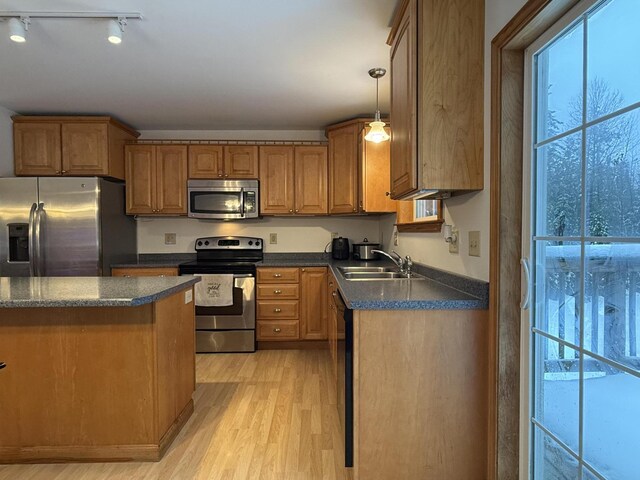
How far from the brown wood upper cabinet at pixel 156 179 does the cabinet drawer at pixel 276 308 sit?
1.29 m

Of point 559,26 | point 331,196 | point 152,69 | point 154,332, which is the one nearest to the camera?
point 559,26

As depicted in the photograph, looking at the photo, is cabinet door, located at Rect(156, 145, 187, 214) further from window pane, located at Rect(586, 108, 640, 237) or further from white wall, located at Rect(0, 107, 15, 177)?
window pane, located at Rect(586, 108, 640, 237)

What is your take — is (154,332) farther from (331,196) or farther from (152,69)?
(331,196)

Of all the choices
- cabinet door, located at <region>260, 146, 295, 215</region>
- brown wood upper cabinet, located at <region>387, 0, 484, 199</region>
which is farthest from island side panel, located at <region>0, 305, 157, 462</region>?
cabinet door, located at <region>260, 146, 295, 215</region>

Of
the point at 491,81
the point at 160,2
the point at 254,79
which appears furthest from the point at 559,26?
the point at 254,79

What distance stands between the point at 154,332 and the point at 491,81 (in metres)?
1.91

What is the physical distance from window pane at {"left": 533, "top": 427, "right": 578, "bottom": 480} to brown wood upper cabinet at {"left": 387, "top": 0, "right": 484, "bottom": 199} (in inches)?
39.5

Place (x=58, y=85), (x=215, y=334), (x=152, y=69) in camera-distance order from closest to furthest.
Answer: (x=152, y=69), (x=58, y=85), (x=215, y=334)

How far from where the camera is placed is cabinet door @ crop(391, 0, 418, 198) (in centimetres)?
153

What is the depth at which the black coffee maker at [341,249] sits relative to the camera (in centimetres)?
381

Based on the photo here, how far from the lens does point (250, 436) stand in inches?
78.8

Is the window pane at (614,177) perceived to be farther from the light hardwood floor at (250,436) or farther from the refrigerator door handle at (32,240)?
the refrigerator door handle at (32,240)

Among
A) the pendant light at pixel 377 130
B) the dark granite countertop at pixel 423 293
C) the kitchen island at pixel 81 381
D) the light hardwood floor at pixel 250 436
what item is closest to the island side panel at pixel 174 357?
the kitchen island at pixel 81 381

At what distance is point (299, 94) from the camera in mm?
2910
